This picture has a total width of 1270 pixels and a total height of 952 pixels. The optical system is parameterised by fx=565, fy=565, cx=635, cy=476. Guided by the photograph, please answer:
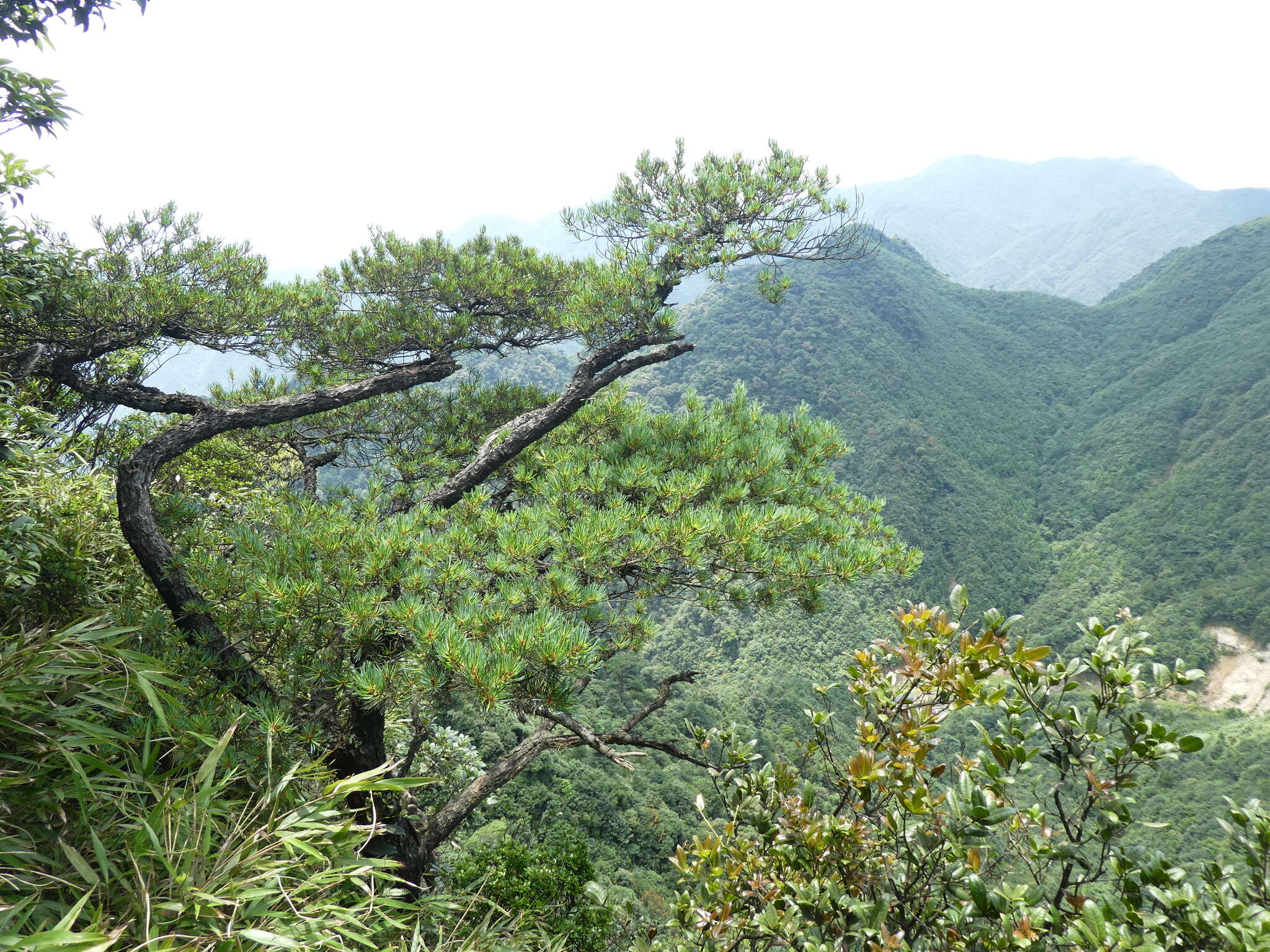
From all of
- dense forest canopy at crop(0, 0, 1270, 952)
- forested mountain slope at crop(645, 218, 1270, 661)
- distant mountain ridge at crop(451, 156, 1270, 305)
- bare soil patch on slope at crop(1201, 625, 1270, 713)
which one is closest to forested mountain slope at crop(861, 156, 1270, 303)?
distant mountain ridge at crop(451, 156, 1270, 305)

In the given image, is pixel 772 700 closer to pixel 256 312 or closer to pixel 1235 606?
pixel 1235 606

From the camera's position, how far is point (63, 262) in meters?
3.82

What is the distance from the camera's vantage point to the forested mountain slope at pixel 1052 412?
120 ft

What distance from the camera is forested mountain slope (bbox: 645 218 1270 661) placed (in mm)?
36594

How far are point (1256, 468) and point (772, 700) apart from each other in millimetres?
36528

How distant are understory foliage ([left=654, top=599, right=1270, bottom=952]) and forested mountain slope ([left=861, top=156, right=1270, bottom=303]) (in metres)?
101

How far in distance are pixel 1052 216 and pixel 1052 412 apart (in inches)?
5103

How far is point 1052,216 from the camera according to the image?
472 ft

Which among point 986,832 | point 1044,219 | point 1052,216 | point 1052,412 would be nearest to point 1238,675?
point 1052,412

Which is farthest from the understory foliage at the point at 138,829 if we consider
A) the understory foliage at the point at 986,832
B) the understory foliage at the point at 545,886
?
the understory foliage at the point at 545,886

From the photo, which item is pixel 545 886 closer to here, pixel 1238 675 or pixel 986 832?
pixel 986 832

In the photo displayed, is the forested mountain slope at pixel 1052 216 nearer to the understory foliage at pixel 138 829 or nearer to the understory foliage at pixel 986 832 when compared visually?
the understory foliage at pixel 986 832

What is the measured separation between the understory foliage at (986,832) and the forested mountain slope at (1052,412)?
37256 mm

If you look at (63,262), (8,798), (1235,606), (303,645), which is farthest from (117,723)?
(1235,606)
